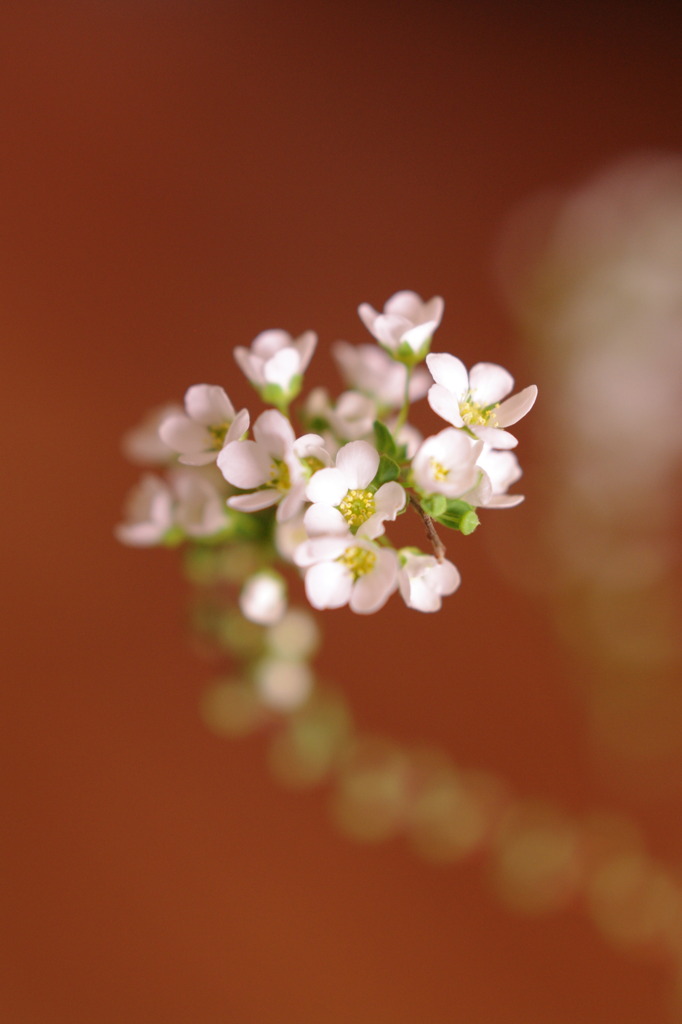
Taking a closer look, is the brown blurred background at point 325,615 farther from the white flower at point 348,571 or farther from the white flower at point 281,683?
the white flower at point 348,571

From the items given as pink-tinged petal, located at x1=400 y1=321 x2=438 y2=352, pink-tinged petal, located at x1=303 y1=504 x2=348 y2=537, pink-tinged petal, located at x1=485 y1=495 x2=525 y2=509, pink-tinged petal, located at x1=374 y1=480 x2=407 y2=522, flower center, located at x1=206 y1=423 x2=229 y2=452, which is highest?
pink-tinged petal, located at x1=400 y1=321 x2=438 y2=352

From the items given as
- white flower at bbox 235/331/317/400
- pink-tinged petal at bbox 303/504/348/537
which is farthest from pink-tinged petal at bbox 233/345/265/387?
pink-tinged petal at bbox 303/504/348/537

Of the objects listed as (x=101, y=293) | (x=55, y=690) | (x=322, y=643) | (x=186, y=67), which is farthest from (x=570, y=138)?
(x=55, y=690)

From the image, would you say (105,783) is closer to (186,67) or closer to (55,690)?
(55,690)

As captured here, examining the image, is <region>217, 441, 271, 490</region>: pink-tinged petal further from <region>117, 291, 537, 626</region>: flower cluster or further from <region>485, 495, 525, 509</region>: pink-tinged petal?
<region>485, 495, 525, 509</region>: pink-tinged petal

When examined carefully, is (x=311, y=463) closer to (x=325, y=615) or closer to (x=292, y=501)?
(x=292, y=501)

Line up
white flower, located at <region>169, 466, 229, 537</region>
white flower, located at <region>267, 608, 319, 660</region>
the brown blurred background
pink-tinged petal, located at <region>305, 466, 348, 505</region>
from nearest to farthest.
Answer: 1. pink-tinged petal, located at <region>305, 466, 348, 505</region>
2. white flower, located at <region>169, 466, 229, 537</region>
3. white flower, located at <region>267, 608, 319, 660</region>
4. the brown blurred background

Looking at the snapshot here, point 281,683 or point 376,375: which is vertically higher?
point 376,375

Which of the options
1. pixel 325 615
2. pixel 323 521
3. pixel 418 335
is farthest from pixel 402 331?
pixel 325 615
